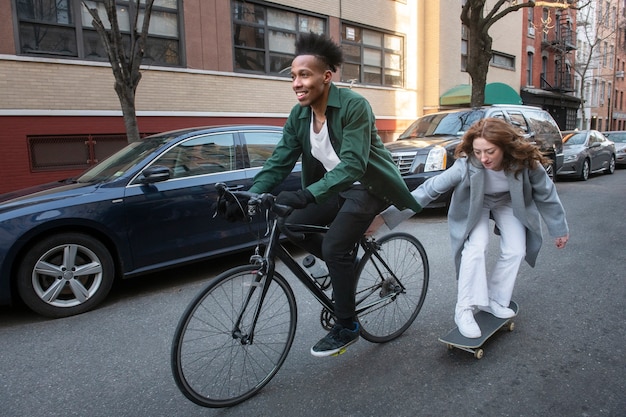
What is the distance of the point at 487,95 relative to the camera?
19531mm

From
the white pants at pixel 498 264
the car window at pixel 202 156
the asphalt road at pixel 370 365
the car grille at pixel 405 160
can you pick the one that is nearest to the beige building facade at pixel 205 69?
the car grille at pixel 405 160

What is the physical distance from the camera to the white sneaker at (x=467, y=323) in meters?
3.19

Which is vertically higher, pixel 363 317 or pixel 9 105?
pixel 9 105

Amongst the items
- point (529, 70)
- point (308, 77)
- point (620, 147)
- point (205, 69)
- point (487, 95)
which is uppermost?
point (529, 70)

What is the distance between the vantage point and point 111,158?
17.9 feet

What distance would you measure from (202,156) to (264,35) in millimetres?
10751

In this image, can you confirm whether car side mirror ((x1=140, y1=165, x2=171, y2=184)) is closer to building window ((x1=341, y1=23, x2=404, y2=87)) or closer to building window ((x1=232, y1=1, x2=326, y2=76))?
building window ((x1=232, y1=1, x2=326, y2=76))

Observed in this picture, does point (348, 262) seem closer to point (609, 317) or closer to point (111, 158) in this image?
point (609, 317)

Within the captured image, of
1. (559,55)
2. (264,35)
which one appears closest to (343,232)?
(264,35)

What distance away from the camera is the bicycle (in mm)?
2504

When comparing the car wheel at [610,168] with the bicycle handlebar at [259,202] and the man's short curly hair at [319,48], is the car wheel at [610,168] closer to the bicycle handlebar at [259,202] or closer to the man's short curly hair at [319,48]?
the man's short curly hair at [319,48]

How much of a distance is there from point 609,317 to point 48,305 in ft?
15.3

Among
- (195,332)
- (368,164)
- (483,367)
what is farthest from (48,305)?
(483,367)

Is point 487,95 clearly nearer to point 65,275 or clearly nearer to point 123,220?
point 123,220
